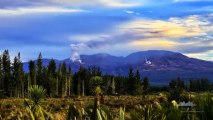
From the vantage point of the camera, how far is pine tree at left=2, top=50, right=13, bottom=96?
130750mm

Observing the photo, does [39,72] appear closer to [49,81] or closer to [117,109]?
[49,81]

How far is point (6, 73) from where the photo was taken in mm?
132500

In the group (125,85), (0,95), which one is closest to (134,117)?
(0,95)

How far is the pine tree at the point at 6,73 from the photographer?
131 m

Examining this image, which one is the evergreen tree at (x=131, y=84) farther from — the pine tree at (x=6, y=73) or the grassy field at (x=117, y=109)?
the grassy field at (x=117, y=109)

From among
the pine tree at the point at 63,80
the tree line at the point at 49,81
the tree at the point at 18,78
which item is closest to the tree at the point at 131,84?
the tree line at the point at 49,81

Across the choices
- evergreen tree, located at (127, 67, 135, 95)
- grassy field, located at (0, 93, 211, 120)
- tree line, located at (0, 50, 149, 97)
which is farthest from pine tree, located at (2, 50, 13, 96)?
grassy field, located at (0, 93, 211, 120)

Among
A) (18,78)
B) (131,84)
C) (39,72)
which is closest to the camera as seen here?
(18,78)

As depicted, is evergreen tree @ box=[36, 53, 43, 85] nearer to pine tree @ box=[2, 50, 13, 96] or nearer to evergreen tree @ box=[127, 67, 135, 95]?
pine tree @ box=[2, 50, 13, 96]

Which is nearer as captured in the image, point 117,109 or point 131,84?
point 117,109

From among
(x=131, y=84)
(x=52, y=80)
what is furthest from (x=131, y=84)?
(x=52, y=80)


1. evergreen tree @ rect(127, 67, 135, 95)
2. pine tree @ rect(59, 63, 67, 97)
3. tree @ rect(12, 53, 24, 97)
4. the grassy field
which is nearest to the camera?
the grassy field

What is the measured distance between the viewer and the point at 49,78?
13462cm

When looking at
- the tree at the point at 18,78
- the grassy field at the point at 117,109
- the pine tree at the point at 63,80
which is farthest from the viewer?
the pine tree at the point at 63,80
